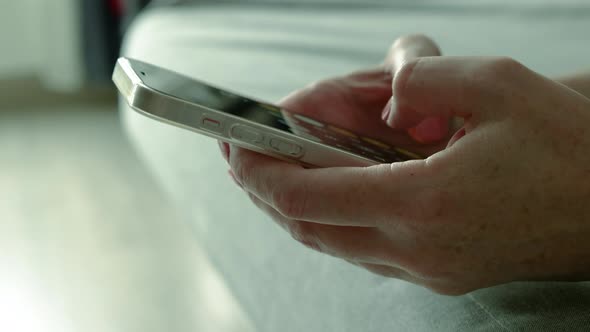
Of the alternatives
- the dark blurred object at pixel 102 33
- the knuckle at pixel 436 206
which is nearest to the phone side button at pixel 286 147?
the knuckle at pixel 436 206

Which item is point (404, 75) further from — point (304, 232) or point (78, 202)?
point (78, 202)

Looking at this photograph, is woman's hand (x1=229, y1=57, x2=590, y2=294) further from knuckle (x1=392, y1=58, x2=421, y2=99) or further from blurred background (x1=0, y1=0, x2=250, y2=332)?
blurred background (x1=0, y1=0, x2=250, y2=332)

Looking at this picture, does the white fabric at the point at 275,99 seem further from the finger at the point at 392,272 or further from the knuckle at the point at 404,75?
the knuckle at the point at 404,75

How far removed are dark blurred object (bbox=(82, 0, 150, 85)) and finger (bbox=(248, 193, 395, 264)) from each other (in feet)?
6.82

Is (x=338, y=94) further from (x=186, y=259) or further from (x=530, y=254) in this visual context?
(x=186, y=259)

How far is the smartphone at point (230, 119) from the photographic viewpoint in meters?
0.46

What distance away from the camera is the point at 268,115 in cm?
53

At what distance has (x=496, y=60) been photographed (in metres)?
0.46

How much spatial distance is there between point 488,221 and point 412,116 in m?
0.13

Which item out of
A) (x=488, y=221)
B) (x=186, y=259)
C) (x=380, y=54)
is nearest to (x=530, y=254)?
(x=488, y=221)

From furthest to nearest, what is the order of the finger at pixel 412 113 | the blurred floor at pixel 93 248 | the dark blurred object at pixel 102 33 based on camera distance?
the dark blurred object at pixel 102 33 → the blurred floor at pixel 93 248 → the finger at pixel 412 113

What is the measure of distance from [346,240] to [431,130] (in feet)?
0.60

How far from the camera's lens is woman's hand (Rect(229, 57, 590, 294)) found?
42cm

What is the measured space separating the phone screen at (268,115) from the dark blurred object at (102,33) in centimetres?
199
